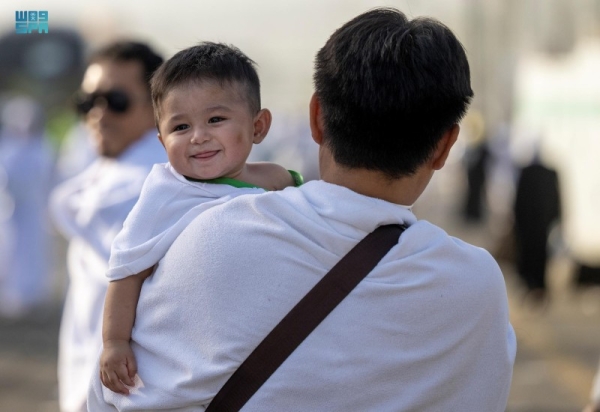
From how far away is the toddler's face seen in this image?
2.26 meters

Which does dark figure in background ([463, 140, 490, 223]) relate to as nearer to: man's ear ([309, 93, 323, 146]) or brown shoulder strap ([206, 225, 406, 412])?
man's ear ([309, 93, 323, 146])

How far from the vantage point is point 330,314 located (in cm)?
200

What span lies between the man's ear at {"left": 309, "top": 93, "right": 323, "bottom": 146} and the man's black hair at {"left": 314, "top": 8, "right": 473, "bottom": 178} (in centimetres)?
2

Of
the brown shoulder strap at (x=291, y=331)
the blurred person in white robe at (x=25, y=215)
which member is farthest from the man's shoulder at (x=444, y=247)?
the blurred person in white robe at (x=25, y=215)

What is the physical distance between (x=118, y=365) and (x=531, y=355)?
796cm

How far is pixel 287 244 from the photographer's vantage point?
6.65ft

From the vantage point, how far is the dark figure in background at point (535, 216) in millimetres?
12477

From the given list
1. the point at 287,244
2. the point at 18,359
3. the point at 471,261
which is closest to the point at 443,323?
the point at 471,261

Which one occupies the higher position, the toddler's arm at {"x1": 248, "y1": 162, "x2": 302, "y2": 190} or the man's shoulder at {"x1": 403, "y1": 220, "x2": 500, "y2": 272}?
the man's shoulder at {"x1": 403, "y1": 220, "x2": 500, "y2": 272}

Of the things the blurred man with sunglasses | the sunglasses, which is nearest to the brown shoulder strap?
the blurred man with sunglasses

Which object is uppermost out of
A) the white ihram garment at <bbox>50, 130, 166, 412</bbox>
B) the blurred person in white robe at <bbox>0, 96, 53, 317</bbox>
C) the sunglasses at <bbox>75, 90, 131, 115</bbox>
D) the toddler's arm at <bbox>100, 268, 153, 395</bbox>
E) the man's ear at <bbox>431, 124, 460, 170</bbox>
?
the man's ear at <bbox>431, 124, 460, 170</bbox>

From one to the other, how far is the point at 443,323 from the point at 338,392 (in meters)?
0.22
